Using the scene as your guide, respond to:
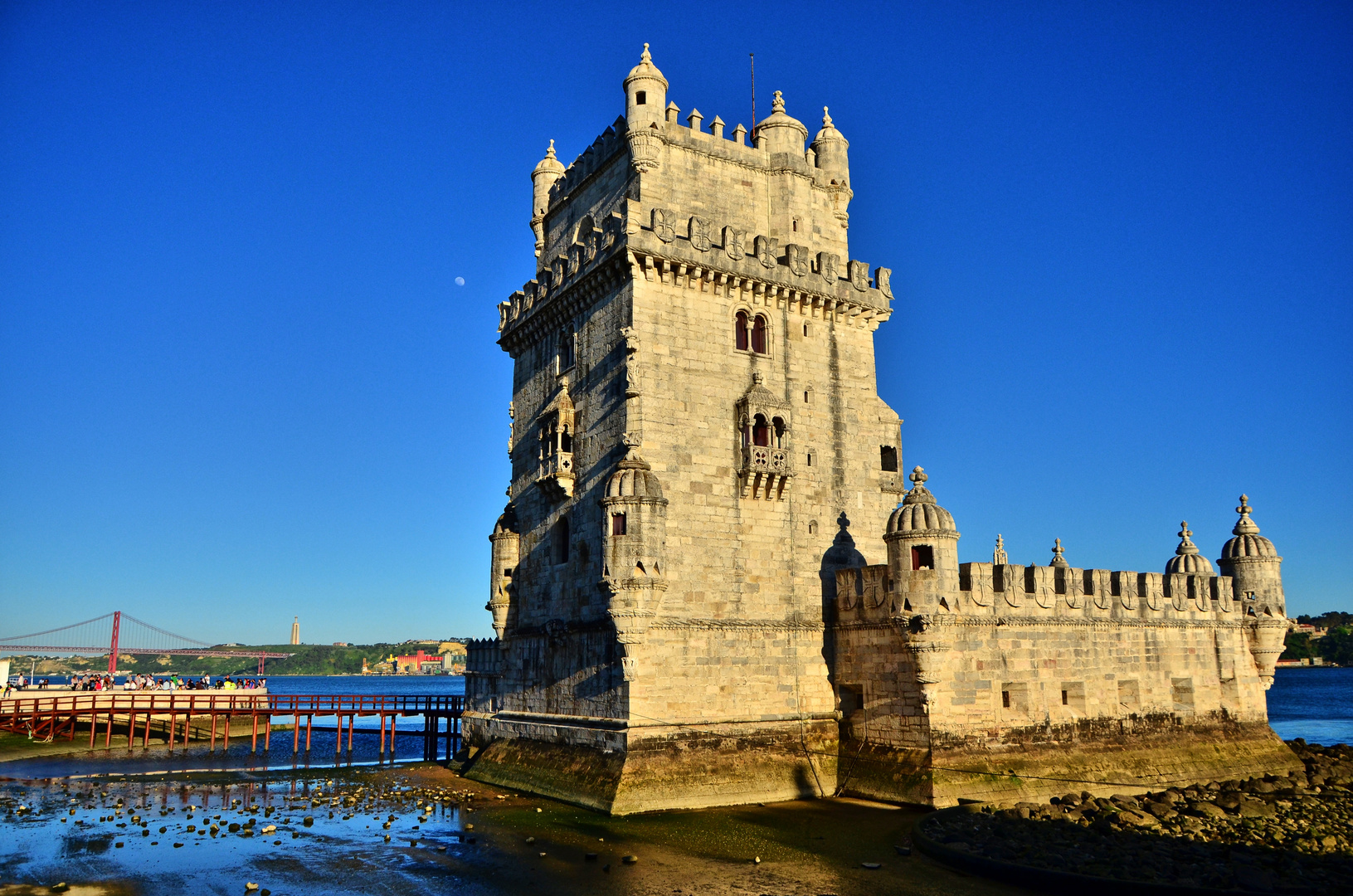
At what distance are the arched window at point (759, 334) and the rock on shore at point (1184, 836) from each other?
1415cm

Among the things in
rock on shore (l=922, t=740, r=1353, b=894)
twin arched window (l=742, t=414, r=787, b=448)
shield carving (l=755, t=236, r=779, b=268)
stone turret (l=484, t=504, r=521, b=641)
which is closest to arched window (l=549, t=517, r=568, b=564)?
stone turret (l=484, t=504, r=521, b=641)

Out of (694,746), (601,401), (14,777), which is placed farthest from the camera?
(14,777)

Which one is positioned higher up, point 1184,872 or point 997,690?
point 997,690

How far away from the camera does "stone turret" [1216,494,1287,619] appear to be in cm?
3353

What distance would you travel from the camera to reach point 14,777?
34469mm

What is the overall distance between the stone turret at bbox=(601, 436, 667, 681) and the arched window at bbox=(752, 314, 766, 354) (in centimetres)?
591

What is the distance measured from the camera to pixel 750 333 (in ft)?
96.1

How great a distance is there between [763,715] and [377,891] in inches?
466

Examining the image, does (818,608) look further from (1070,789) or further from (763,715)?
(1070,789)

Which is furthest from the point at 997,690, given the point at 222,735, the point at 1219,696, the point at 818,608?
the point at 222,735

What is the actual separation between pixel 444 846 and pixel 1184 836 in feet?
54.6

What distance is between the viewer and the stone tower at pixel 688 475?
2541 centimetres

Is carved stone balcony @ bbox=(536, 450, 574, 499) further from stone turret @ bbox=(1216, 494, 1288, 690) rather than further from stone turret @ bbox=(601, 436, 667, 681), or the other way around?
stone turret @ bbox=(1216, 494, 1288, 690)

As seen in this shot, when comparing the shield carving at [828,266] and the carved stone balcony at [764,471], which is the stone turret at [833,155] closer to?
the shield carving at [828,266]
